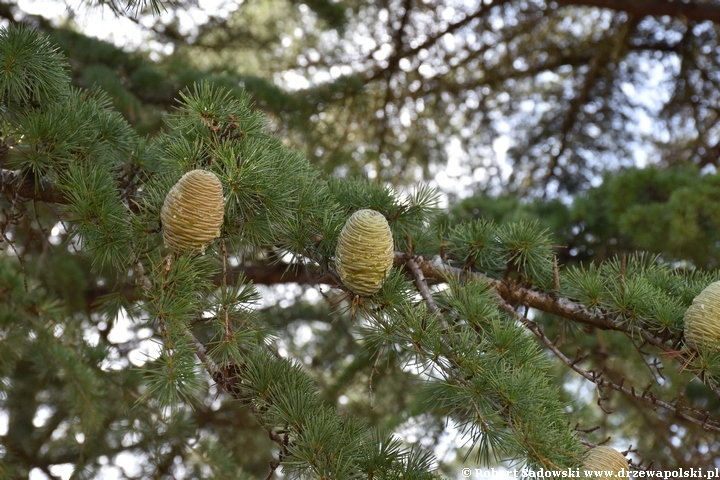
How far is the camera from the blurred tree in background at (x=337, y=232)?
1.17 metres

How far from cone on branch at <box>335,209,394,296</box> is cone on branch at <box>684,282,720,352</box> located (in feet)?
1.89

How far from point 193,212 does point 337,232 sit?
1.05 feet

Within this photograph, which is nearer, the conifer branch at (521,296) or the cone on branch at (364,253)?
the cone on branch at (364,253)

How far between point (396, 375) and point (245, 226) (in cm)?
328

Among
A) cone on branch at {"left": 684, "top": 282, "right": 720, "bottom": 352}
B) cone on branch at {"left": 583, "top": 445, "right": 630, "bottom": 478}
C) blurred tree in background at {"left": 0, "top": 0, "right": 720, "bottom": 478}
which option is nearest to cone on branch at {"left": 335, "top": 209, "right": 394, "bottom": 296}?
blurred tree in background at {"left": 0, "top": 0, "right": 720, "bottom": 478}

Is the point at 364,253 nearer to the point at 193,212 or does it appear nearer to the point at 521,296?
the point at 193,212

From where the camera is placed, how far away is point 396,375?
4.36 m

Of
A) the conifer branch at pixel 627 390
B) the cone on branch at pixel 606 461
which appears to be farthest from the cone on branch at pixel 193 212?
the cone on branch at pixel 606 461

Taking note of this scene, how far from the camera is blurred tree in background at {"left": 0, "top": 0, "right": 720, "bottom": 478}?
1.17 m

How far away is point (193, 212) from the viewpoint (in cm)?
111

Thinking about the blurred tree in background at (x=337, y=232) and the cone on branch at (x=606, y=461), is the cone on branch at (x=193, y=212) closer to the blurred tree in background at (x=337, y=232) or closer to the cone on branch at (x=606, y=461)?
the blurred tree in background at (x=337, y=232)

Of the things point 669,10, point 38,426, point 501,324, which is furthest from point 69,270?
point 669,10

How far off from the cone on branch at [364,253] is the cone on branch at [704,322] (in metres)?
0.58

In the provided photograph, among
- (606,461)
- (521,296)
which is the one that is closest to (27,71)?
(521,296)
